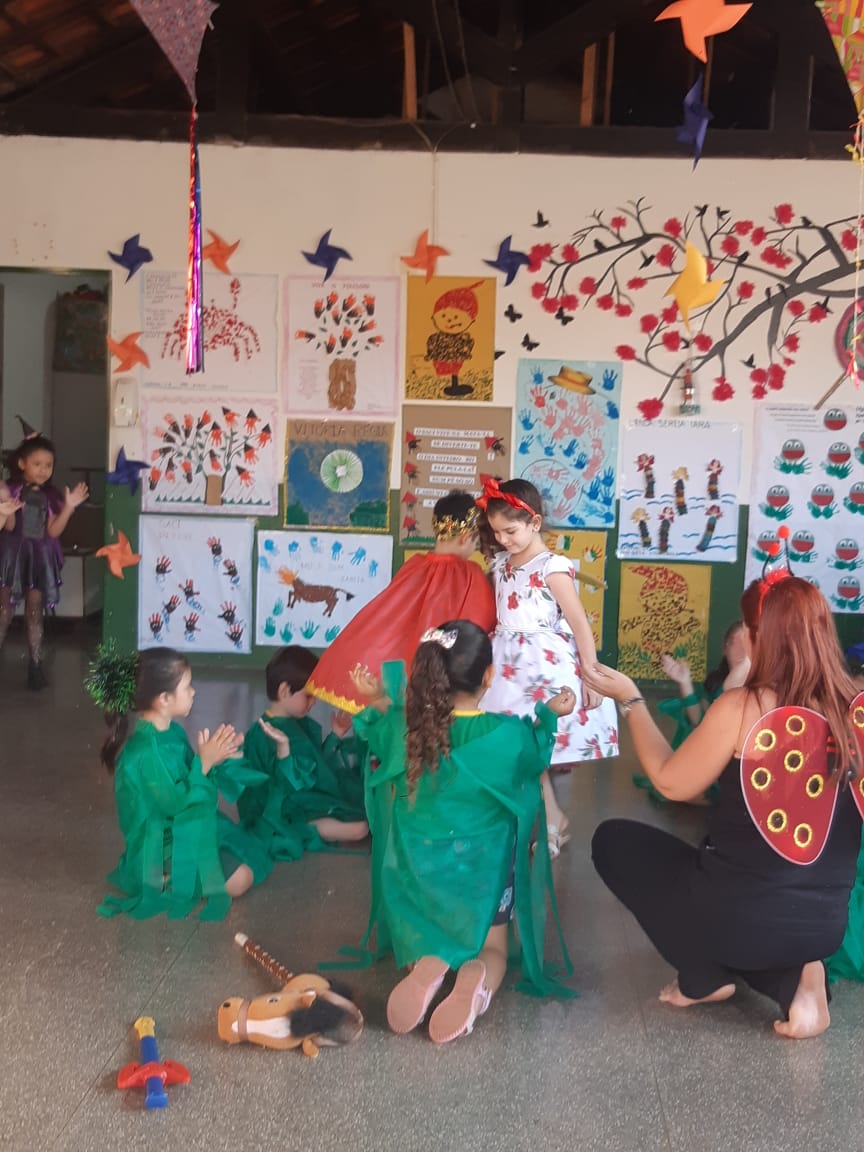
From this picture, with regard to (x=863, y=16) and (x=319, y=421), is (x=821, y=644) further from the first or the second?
(x=319, y=421)

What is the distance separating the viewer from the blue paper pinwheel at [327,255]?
656cm

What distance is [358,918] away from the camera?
3.23m

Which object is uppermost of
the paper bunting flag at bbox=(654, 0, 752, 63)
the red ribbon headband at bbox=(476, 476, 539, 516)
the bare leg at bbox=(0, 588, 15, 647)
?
the paper bunting flag at bbox=(654, 0, 752, 63)

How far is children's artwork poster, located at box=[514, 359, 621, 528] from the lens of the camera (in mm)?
6555

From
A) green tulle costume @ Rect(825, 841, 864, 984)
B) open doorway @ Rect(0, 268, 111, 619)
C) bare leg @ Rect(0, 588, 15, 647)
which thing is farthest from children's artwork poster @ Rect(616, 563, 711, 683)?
open doorway @ Rect(0, 268, 111, 619)

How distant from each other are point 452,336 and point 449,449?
0.63 m

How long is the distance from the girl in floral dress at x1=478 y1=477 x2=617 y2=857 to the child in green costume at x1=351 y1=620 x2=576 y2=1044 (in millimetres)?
807

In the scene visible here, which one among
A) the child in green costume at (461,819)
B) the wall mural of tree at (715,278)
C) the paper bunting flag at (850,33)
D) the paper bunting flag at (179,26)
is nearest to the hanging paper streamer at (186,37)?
the paper bunting flag at (179,26)

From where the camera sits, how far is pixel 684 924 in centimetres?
264

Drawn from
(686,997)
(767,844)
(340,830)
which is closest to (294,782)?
(340,830)

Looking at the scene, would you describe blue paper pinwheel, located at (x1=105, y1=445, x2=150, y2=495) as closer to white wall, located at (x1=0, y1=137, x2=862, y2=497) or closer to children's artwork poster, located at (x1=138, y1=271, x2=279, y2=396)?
children's artwork poster, located at (x1=138, y1=271, x2=279, y2=396)

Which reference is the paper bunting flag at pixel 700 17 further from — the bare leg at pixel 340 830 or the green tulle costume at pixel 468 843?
the bare leg at pixel 340 830


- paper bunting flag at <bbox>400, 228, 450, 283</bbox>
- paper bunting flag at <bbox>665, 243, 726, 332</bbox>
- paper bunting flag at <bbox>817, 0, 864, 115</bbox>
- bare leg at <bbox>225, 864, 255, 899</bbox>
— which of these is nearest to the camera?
bare leg at <bbox>225, 864, 255, 899</bbox>

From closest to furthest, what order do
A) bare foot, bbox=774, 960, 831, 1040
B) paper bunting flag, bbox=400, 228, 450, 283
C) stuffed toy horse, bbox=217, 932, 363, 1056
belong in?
stuffed toy horse, bbox=217, 932, 363, 1056, bare foot, bbox=774, 960, 831, 1040, paper bunting flag, bbox=400, 228, 450, 283
